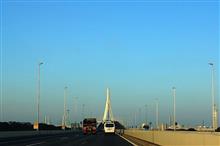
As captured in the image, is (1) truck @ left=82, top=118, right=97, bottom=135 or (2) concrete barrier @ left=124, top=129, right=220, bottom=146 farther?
(1) truck @ left=82, top=118, right=97, bottom=135

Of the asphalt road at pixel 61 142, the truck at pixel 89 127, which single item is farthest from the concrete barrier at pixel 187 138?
the truck at pixel 89 127

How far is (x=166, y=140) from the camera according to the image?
2880 cm

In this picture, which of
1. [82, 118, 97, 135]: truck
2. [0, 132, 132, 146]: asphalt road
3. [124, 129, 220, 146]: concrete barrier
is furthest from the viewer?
[82, 118, 97, 135]: truck

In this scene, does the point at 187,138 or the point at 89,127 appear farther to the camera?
the point at 89,127

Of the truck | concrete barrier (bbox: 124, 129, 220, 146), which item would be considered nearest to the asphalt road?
concrete barrier (bbox: 124, 129, 220, 146)

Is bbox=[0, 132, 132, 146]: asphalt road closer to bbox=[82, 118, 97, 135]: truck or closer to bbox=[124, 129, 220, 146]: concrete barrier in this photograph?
bbox=[124, 129, 220, 146]: concrete barrier

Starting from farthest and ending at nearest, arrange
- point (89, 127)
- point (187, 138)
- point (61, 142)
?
point (89, 127) → point (61, 142) → point (187, 138)

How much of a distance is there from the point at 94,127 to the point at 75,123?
230ft

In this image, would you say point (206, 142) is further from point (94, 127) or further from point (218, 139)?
point (94, 127)

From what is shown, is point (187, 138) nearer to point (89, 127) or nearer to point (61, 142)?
point (61, 142)

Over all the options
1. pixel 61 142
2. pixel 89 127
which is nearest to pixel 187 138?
pixel 61 142

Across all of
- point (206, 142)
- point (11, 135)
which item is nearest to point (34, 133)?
point (11, 135)

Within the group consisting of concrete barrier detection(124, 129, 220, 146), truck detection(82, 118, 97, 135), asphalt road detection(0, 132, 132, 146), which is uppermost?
concrete barrier detection(124, 129, 220, 146)

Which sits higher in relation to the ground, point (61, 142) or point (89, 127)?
point (61, 142)
